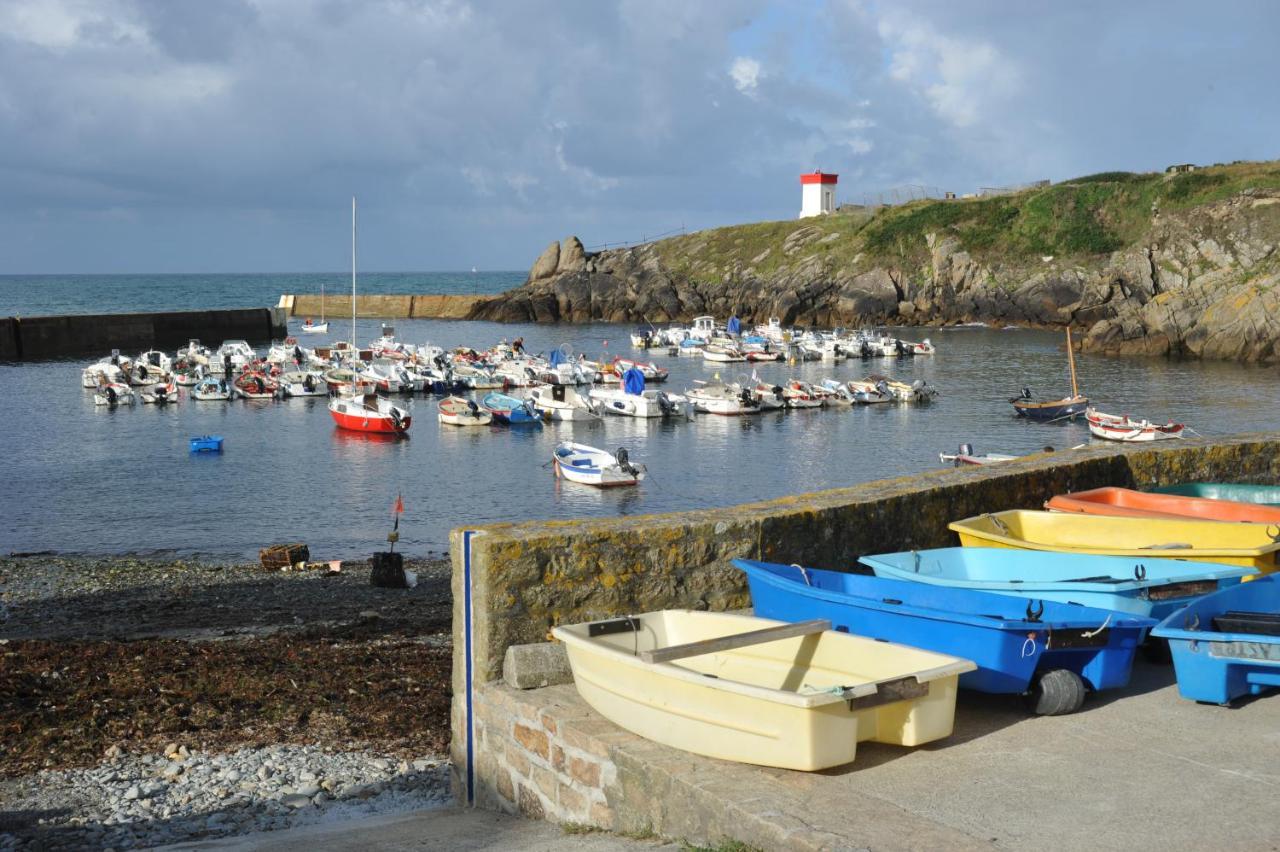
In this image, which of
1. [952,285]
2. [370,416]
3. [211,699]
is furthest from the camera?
[952,285]

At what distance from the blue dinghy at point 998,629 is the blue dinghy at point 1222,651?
0.23m

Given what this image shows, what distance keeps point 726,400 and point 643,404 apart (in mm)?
3509

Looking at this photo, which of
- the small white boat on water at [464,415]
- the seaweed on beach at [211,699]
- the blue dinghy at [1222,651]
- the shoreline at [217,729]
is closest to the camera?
the blue dinghy at [1222,651]

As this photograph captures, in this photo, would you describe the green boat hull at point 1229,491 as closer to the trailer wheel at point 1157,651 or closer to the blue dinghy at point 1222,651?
the trailer wheel at point 1157,651

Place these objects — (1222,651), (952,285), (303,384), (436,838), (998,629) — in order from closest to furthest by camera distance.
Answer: (998,629) → (1222,651) → (436,838) → (303,384) → (952,285)

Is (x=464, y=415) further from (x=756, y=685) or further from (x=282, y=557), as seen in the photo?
(x=756, y=685)

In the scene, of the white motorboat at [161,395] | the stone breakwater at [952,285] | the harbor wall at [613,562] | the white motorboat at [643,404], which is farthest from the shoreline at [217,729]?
the stone breakwater at [952,285]

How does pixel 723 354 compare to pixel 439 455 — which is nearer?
pixel 439 455

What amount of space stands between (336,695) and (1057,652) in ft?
21.3

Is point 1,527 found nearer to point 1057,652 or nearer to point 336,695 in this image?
point 336,695

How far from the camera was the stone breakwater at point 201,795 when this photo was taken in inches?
305

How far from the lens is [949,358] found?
71438mm

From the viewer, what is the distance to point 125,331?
85.9 m

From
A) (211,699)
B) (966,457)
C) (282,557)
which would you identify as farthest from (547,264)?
(211,699)
